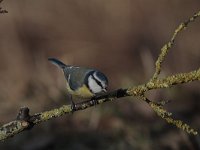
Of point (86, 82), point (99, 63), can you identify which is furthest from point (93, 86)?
point (99, 63)

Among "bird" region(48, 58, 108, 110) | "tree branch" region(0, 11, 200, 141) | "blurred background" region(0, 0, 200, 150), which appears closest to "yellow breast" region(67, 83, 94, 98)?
"bird" region(48, 58, 108, 110)

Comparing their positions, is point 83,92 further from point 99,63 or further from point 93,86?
point 99,63

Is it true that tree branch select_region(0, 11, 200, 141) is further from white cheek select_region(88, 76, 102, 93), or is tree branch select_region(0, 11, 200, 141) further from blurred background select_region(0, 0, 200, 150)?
blurred background select_region(0, 0, 200, 150)

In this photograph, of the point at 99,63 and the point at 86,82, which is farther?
the point at 99,63

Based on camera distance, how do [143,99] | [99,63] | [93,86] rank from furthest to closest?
[99,63] < [93,86] < [143,99]

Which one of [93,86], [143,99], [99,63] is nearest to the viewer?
[143,99]

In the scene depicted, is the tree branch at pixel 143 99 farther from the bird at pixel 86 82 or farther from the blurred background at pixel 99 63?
the blurred background at pixel 99 63

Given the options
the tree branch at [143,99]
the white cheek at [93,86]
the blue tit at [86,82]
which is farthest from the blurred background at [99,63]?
the tree branch at [143,99]

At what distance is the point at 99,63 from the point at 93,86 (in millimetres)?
4738

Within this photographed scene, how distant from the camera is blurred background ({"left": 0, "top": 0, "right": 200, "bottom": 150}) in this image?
19.4 feet

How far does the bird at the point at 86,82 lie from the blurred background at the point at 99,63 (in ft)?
4.43

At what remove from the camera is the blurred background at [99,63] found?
5906 millimetres

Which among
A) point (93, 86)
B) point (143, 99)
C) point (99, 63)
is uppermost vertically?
point (99, 63)

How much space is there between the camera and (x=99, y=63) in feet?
27.9
